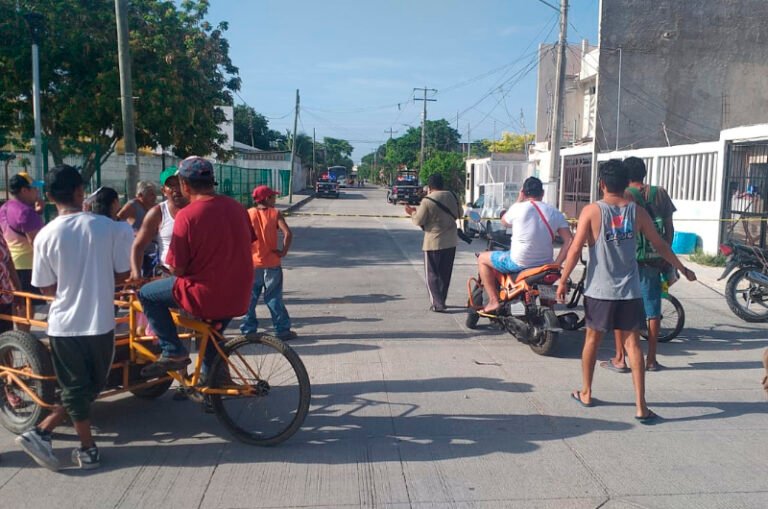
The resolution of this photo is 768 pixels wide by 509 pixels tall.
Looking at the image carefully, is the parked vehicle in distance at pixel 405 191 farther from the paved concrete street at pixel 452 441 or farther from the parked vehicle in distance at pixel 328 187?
the paved concrete street at pixel 452 441

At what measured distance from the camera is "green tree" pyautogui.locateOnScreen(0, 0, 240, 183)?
1491 cm

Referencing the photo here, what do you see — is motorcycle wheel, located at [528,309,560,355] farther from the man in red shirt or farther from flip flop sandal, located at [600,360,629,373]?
the man in red shirt

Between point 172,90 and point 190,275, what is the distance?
12578 millimetres

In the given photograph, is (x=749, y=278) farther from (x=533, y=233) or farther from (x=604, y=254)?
(x=604, y=254)

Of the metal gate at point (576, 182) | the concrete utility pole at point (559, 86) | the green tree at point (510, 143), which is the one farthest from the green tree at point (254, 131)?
the concrete utility pole at point (559, 86)

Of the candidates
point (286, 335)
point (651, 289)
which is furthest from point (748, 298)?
point (286, 335)

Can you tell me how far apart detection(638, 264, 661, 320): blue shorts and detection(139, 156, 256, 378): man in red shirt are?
3.92 m

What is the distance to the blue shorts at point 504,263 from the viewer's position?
291 inches

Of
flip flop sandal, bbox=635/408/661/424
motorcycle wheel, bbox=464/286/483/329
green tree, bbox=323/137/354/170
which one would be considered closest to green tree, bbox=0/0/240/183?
motorcycle wheel, bbox=464/286/483/329

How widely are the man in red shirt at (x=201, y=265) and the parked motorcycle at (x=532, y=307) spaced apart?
3372mm

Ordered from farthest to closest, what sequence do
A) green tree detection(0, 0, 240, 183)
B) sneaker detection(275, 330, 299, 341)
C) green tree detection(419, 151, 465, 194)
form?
green tree detection(419, 151, 465, 194) → green tree detection(0, 0, 240, 183) → sneaker detection(275, 330, 299, 341)

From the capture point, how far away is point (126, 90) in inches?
502

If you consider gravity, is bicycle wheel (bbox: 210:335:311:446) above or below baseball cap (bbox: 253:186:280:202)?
below

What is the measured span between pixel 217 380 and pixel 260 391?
30 cm
